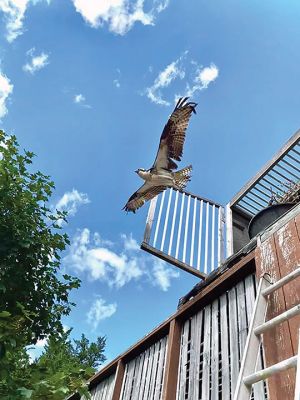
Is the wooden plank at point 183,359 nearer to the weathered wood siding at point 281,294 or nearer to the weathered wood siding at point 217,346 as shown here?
the weathered wood siding at point 217,346

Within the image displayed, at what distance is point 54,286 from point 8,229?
0.87 metres

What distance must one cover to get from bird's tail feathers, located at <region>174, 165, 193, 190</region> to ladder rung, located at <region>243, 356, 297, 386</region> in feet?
15.6

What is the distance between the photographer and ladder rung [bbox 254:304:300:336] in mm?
1724

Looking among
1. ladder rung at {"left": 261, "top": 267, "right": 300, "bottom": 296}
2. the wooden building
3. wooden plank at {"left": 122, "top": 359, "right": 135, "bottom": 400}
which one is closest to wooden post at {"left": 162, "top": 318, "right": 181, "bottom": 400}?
the wooden building

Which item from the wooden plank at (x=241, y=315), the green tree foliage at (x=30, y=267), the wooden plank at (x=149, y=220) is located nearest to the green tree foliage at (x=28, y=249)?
the green tree foliage at (x=30, y=267)

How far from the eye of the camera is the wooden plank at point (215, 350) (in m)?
2.59

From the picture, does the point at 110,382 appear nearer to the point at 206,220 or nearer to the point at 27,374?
the point at 27,374

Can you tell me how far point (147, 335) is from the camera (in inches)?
148

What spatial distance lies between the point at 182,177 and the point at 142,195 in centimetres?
73

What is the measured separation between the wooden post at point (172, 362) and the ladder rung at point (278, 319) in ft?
4.43

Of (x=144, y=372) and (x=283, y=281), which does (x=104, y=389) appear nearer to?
(x=144, y=372)

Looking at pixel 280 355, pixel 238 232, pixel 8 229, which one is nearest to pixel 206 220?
pixel 238 232

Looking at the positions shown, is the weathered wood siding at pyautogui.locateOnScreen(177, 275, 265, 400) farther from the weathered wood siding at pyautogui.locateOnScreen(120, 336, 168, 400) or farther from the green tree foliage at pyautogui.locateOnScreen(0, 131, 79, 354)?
the green tree foliage at pyautogui.locateOnScreen(0, 131, 79, 354)

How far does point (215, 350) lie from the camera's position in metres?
2.77
